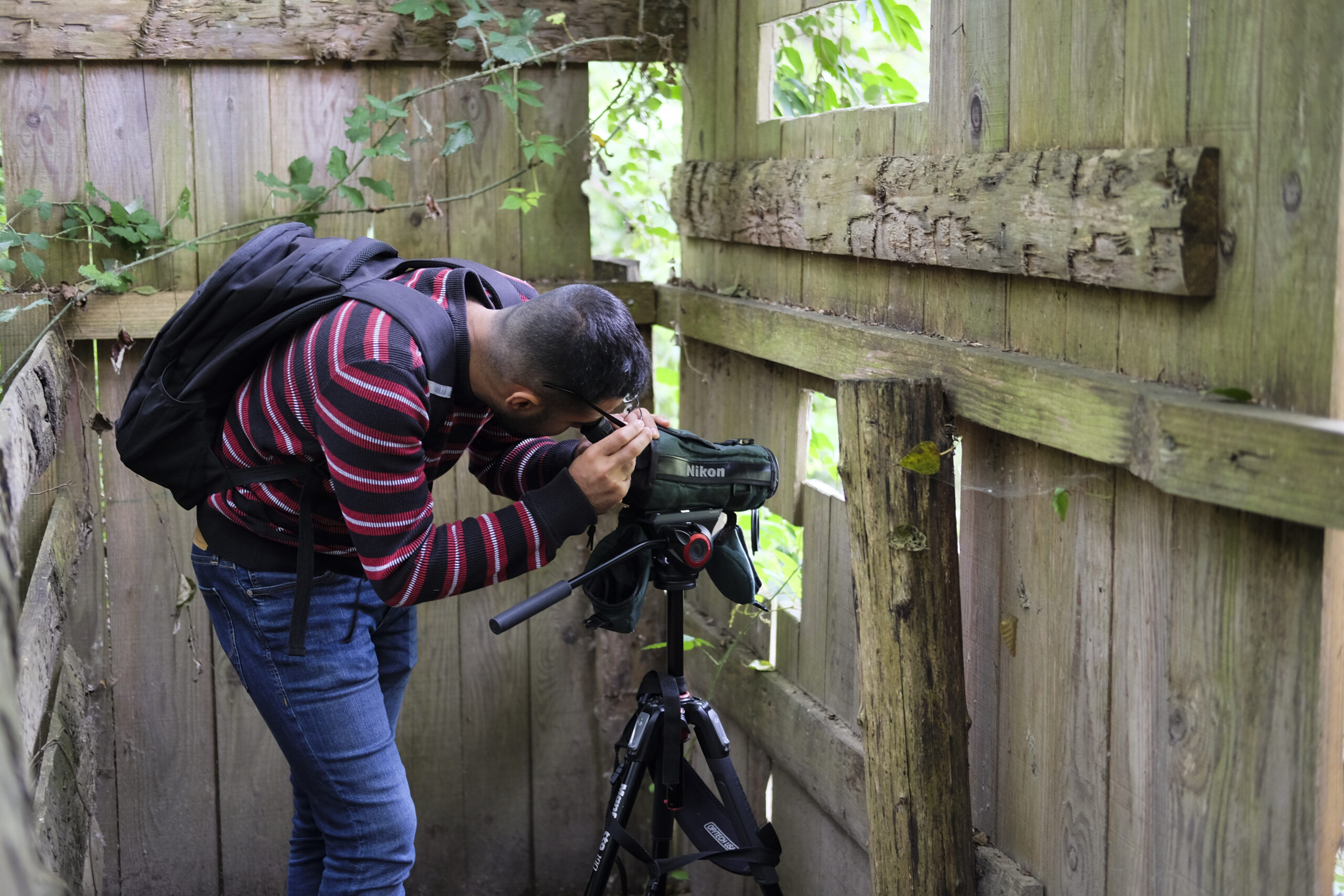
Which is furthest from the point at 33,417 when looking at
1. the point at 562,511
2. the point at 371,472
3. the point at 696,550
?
the point at 696,550

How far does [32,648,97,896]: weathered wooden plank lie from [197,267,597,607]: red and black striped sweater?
55cm

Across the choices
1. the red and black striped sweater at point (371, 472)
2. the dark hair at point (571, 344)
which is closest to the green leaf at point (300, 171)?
the red and black striped sweater at point (371, 472)

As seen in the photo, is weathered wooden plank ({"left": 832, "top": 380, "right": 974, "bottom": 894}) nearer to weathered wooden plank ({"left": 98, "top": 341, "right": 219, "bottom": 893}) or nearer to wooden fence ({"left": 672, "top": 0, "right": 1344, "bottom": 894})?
wooden fence ({"left": 672, "top": 0, "right": 1344, "bottom": 894})

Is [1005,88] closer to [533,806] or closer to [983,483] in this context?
[983,483]

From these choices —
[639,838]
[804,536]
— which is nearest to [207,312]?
[804,536]

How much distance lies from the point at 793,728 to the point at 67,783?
1586mm

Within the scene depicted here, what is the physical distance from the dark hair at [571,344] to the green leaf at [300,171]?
1.20m

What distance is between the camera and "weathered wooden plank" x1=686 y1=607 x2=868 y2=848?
97.7 inches

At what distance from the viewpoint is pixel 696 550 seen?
2.17m

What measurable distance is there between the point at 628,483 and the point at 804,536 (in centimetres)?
78

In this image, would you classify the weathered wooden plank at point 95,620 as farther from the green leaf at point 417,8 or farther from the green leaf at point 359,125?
the green leaf at point 417,8

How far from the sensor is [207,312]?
2.09m

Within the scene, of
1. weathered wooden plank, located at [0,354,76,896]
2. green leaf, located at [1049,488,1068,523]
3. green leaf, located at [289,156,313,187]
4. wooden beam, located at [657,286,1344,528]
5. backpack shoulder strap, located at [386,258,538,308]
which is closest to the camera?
weathered wooden plank, located at [0,354,76,896]

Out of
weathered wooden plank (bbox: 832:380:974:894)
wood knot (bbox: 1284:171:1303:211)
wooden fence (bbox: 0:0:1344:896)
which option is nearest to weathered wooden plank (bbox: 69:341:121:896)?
wooden fence (bbox: 0:0:1344:896)
